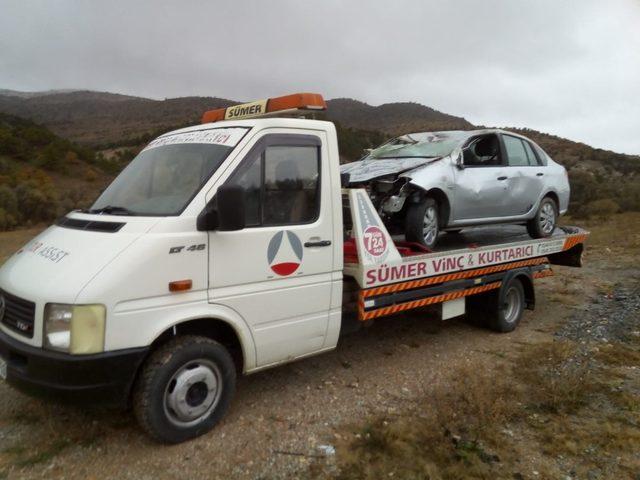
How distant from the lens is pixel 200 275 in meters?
3.65

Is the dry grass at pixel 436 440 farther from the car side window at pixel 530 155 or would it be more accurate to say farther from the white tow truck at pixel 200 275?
the car side window at pixel 530 155

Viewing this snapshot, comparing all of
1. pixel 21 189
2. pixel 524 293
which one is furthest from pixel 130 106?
pixel 524 293

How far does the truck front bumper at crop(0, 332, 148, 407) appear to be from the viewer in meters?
3.21

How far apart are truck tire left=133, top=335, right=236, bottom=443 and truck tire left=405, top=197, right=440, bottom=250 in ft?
9.02

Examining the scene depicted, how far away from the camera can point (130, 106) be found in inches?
2418

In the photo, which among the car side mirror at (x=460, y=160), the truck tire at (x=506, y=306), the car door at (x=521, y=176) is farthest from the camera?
the car door at (x=521, y=176)

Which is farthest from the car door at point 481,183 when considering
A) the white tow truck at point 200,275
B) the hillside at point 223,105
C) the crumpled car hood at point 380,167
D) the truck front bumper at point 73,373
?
the hillside at point 223,105

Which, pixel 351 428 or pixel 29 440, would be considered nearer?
pixel 29 440

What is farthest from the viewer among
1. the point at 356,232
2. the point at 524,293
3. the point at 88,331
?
the point at 524,293

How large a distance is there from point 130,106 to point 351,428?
6420 centimetres

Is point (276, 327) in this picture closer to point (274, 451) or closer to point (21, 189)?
point (274, 451)

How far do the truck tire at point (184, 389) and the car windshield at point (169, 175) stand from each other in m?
1.01

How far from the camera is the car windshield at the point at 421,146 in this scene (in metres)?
6.43

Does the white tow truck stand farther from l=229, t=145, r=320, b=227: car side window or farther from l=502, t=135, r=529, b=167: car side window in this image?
l=502, t=135, r=529, b=167: car side window
